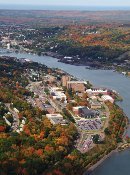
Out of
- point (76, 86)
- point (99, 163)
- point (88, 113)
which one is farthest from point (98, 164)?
point (76, 86)

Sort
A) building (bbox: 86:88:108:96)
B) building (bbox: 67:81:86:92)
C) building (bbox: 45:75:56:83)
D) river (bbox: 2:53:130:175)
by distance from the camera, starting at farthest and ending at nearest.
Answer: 1. building (bbox: 45:75:56:83)
2. building (bbox: 67:81:86:92)
3. building (bbox: 86:88:108:96)
4. river (bbox: 2:53:130:175)

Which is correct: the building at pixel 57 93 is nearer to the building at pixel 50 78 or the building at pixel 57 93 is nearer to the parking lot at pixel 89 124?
the building at pixel 50 78

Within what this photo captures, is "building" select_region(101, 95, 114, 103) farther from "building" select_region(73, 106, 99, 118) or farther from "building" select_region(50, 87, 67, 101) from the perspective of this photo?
"building" select_region(73, 106, 99, 118)

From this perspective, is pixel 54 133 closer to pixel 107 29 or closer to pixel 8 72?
pixel 8 72

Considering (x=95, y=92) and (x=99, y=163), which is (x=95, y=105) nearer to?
(x=95, y=92)

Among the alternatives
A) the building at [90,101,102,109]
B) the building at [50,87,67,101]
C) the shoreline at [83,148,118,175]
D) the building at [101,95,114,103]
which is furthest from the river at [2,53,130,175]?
the building at [50,87,67,101]

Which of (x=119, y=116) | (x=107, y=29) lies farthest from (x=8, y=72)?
(x=107, y=29)
